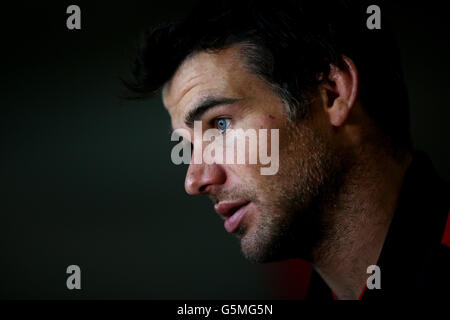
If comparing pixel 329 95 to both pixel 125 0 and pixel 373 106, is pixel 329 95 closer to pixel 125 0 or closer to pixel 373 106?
pixel 373 106

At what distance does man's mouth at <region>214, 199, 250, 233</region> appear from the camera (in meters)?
0.75

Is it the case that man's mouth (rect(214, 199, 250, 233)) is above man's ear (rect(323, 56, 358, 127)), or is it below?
below

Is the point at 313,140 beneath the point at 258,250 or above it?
above

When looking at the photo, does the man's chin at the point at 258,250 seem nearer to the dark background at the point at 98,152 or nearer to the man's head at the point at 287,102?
the man's head at the point at 287,102

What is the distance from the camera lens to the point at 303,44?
29.7 inches

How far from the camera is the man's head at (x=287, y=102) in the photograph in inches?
28.5

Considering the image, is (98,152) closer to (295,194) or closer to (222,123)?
(222,123)

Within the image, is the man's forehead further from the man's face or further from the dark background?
the dark background

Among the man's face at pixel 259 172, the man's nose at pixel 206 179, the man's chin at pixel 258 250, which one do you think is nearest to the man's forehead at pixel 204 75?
the man's face at pixel 259 172

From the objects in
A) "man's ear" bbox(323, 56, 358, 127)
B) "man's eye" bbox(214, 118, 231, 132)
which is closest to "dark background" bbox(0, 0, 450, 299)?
"man's eye" bbox(214, 118, 231, 132)

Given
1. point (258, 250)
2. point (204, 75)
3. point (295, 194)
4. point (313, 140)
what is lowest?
point (258, 250)

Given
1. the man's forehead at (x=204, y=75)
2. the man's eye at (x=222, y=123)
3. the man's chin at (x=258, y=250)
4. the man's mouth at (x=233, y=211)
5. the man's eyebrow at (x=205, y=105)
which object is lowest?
the man's chin at (x=258, y=250)

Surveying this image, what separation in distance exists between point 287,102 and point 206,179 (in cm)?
22

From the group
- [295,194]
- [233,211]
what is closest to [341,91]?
[295,194]
